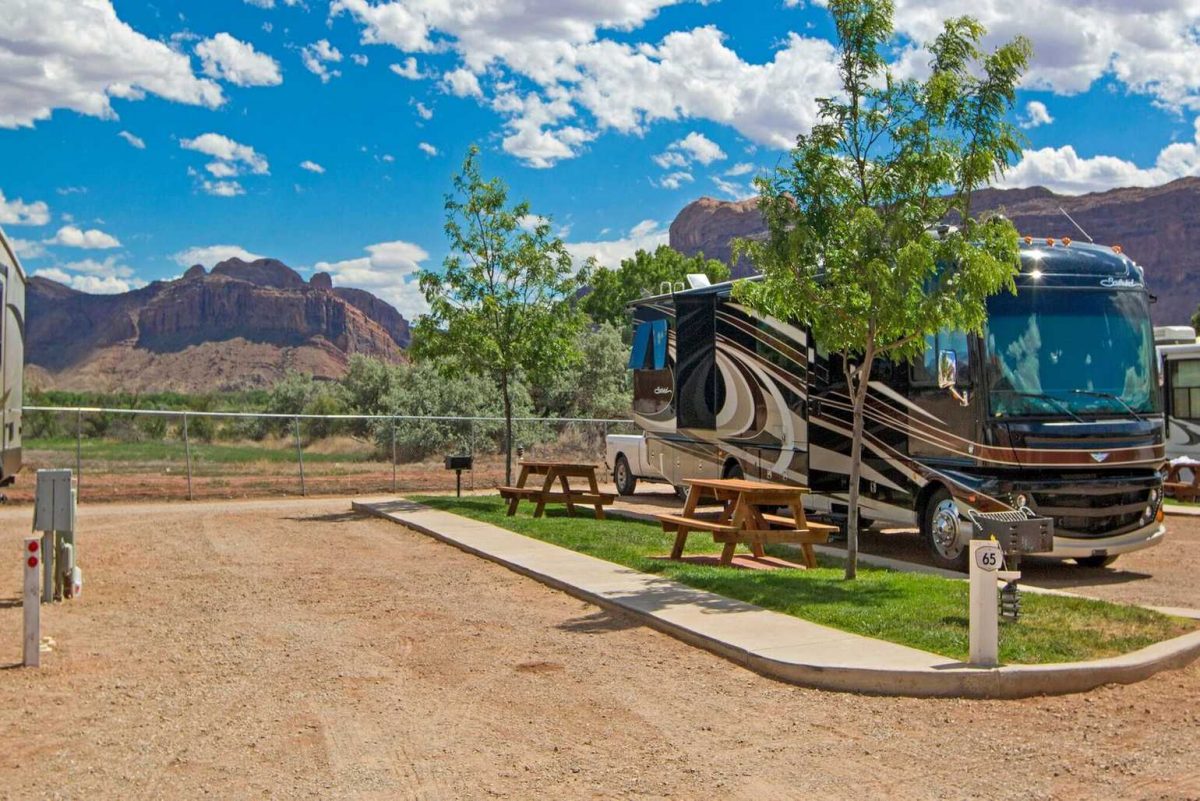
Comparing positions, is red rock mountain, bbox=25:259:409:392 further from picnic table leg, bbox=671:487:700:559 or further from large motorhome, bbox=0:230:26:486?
picnic table leg, bbox=671:487:700:559

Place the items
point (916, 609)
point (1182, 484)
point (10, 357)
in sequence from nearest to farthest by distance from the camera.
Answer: point (916, 609) → point (10, 357) → point (1182, 484)

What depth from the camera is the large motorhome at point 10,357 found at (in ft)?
47.3

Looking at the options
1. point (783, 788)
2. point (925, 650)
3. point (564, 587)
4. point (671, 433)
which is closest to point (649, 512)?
point (671, 433)

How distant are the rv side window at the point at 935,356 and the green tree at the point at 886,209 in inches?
53.7

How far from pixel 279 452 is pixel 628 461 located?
38.0ft

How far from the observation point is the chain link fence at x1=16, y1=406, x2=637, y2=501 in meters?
23.5

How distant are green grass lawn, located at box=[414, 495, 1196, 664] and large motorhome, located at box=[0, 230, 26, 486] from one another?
7.52 meters

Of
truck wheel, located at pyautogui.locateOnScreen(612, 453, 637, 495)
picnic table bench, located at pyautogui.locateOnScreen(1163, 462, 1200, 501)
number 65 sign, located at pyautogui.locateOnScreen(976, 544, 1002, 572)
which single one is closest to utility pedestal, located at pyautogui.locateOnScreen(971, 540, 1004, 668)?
number 65 sign, located at pyautogui.locateOnScreen(976, 544, 1002, 572)

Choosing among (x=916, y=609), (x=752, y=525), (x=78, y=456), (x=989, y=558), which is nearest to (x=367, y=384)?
(x=78, y=456)

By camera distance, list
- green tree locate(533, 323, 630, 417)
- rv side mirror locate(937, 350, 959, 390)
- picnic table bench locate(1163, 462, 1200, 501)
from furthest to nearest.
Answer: green tree locate(533, 323, 630, 417), picnic table bench locate(1163, 462, 1200, 501), rv side mirror locate(937, 350, 959, 390)

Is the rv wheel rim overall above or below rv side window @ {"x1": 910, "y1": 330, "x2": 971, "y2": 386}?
below

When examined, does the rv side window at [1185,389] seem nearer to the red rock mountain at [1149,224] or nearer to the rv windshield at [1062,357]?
the rv windshield at [1062,357]

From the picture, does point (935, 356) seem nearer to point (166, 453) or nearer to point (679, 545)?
point (679, 545)

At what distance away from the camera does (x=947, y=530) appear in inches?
495
